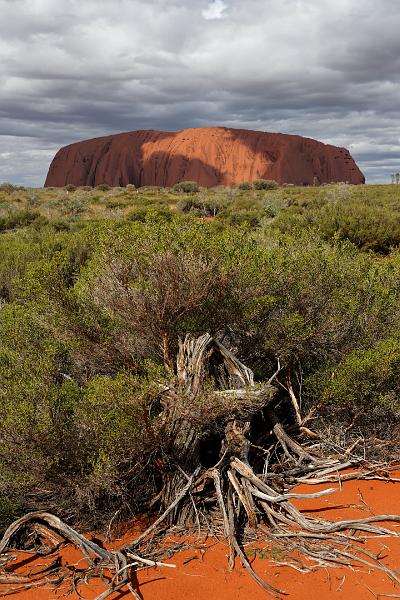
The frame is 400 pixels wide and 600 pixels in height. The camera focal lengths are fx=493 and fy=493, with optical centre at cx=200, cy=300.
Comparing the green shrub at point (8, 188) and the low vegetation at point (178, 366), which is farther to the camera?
the green shrub at point (8, 188)

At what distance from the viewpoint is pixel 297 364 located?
7.29 meters

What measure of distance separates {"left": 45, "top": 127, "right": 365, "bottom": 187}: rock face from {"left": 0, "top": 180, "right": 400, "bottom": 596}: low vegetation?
288 ft

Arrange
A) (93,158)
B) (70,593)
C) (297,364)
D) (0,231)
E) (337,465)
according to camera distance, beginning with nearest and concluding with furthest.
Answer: (70,593) → (337,465) → (297,364) → (0,231) → (93,158)

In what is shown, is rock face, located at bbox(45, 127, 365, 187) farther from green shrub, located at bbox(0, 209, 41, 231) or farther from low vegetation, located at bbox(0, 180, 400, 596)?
low vegetation, located at bbox(0, 180, 400, 596)

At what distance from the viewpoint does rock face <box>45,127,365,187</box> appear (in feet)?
313

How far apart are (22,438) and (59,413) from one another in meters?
0.56

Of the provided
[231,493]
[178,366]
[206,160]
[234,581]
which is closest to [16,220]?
[178,366]

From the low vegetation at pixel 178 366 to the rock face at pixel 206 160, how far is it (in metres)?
87.9

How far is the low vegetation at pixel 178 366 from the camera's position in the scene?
197 inches

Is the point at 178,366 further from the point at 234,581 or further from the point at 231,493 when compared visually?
the point at 234,581

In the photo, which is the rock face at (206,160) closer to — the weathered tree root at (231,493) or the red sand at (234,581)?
the weathered tree root at (231,493)

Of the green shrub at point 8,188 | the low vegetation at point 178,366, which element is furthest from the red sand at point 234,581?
the green shrub at point 8,188

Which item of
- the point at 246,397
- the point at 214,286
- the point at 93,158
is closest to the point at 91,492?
the point at 246,397

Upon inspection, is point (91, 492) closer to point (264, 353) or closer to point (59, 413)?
point (59, 413)
